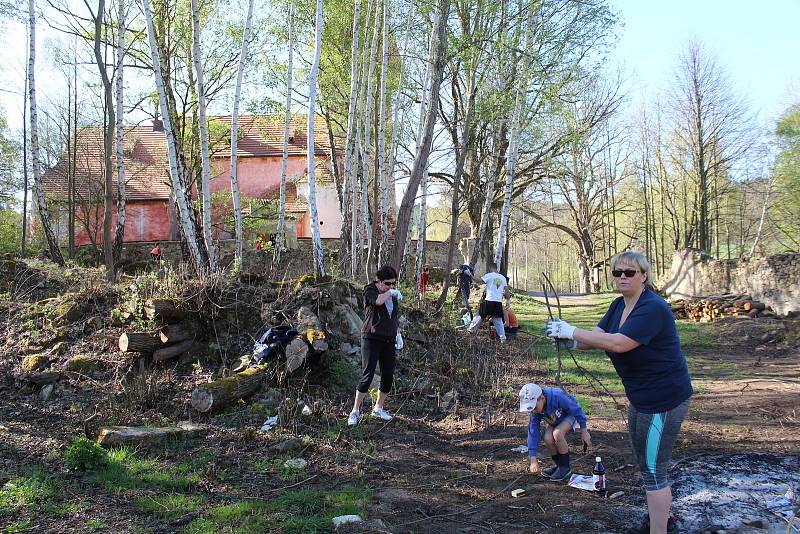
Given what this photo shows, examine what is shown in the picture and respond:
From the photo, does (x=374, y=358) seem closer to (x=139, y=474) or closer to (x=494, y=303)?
(x=139, y=474)

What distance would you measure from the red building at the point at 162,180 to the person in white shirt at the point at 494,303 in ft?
37.3

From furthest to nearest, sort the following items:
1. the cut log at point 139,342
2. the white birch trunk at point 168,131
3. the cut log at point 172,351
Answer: the white birch trunk at point 168,131 → the cut log at point 172,351 → the cut log at point 139,342

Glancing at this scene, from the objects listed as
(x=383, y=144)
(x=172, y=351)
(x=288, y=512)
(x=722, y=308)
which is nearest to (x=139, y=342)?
(x=172, y=351)

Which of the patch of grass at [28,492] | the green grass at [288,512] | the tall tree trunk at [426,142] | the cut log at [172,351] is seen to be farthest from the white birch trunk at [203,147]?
the green grass at [288,512]

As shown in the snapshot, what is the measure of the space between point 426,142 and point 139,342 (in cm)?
651

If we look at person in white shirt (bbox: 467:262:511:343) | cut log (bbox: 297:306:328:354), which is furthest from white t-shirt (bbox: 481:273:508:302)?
cut log (bbox: 297:306:328:354)

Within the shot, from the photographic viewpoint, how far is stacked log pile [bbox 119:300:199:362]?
7.40 meters

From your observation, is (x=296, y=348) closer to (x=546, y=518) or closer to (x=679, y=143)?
(x=546, y=518)

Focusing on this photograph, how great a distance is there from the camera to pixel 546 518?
13.2 feet

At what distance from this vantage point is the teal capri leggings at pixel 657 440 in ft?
10.3

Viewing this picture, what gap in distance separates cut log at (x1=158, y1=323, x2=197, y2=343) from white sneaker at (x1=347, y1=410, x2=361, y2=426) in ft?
9.57

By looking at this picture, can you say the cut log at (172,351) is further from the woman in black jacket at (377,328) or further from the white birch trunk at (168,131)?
the woman in black jacket at (377,328)

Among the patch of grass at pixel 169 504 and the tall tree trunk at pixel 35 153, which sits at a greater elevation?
the tall tree trunk at pixel 35 153

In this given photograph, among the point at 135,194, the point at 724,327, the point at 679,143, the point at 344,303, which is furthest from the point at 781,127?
the point at 135,194
